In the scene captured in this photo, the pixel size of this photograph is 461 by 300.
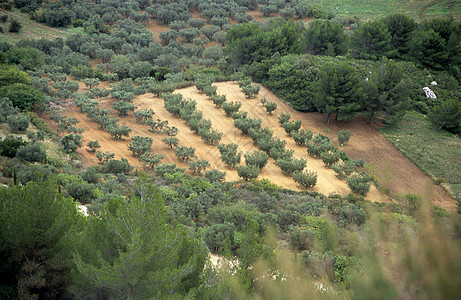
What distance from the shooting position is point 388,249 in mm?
3631

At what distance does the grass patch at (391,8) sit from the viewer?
63.9 metres

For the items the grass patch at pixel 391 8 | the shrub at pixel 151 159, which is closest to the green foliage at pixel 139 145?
the shrub at pixel 151 159

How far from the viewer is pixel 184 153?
1091 inches

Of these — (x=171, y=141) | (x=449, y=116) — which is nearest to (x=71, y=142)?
(x=171, y=141)

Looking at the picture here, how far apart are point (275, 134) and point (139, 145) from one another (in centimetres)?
1135

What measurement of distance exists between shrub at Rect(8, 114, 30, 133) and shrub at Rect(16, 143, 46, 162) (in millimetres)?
4491

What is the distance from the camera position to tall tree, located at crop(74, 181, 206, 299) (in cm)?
866

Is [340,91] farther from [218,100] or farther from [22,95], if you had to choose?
[22,95]

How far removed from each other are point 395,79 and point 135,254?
101 ft

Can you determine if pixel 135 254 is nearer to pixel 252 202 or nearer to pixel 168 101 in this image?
pixel 252 202

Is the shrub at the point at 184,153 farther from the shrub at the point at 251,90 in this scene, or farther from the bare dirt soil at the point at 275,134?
the shrub at the point at 251,90

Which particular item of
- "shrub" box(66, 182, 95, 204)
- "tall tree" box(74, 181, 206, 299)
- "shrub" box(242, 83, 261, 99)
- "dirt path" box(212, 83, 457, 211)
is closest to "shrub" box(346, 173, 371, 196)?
"dirt path" box(212, 83, 457, 211)

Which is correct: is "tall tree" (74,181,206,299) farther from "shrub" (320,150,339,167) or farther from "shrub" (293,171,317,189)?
"shrub" (320,150,339,167)

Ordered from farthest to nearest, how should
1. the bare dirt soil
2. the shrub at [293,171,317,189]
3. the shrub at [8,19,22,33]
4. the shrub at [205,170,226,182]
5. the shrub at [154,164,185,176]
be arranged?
the shrub at [8,19,22,33] → the bare dirt soil → the shrub at [293,171,317,189] → the shrub at [205,170,226,182] → the shrub at [154,164,185,176]
